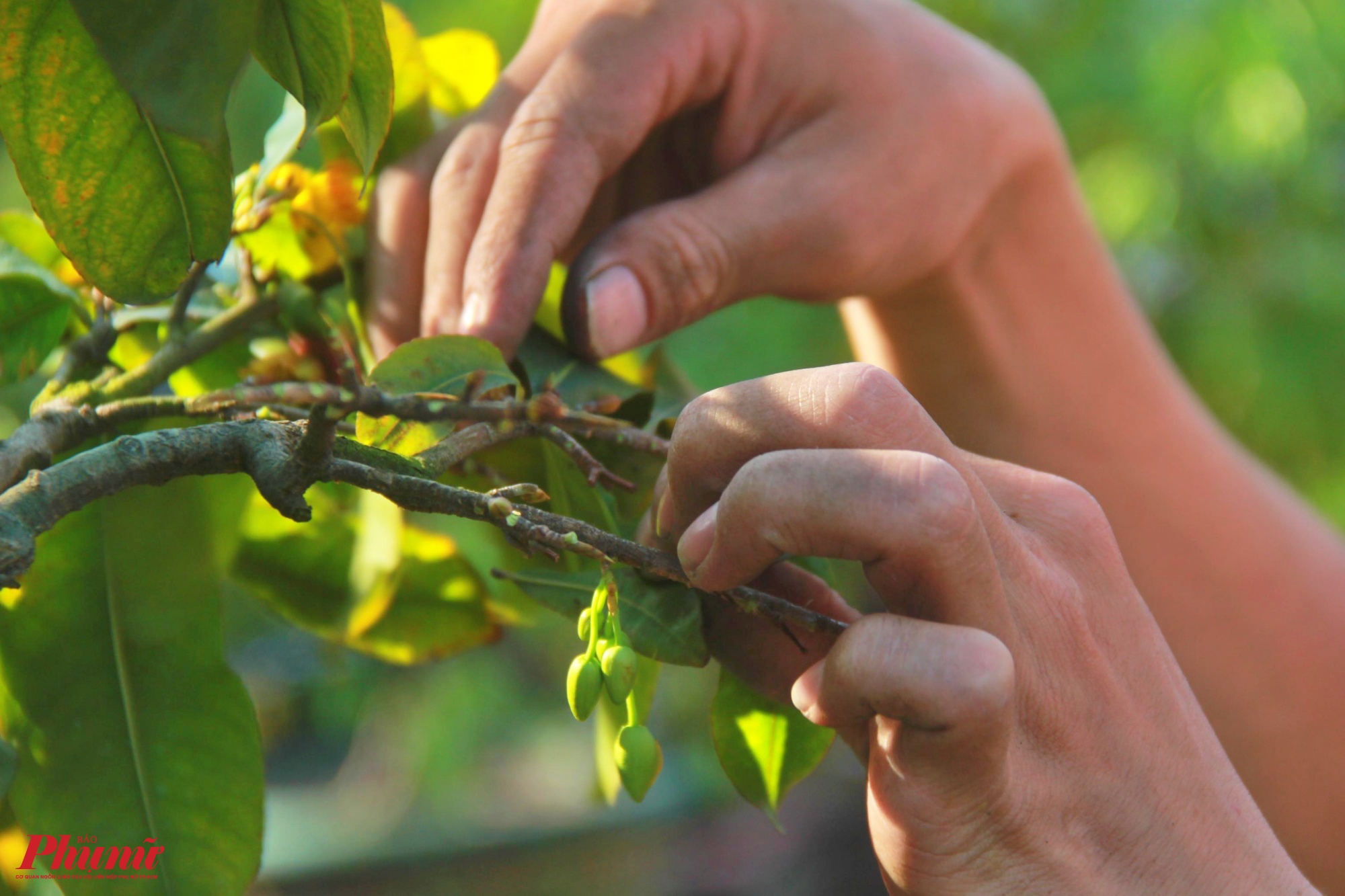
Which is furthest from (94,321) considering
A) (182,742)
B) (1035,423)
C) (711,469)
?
(1035,423)

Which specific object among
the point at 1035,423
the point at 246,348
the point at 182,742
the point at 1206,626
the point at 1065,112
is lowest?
the point at 1065,112

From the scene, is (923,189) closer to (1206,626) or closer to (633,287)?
(633,287)

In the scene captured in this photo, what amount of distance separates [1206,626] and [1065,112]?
2.70 metres

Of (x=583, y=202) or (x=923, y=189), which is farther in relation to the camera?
(x=923, y=189)

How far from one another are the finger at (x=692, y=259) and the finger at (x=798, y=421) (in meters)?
0.22

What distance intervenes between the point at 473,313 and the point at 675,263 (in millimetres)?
147

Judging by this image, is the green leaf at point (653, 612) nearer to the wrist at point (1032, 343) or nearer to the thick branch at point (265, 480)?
the thick branch at point (265, 480)

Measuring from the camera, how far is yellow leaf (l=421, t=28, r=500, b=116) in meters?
0.86

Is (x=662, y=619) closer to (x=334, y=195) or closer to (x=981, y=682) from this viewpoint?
(x=981, y=682)

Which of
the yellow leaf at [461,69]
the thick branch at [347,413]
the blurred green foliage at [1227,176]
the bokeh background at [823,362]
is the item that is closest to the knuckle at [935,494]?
the thick branch at [347,413]

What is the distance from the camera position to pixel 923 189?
0.91 metres

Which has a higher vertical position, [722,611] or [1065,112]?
[722,611]

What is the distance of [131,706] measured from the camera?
583mm

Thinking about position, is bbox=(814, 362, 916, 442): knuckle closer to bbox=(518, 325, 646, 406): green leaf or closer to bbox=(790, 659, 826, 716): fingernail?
bbox=(790, 659, 826, 716): fingernail
